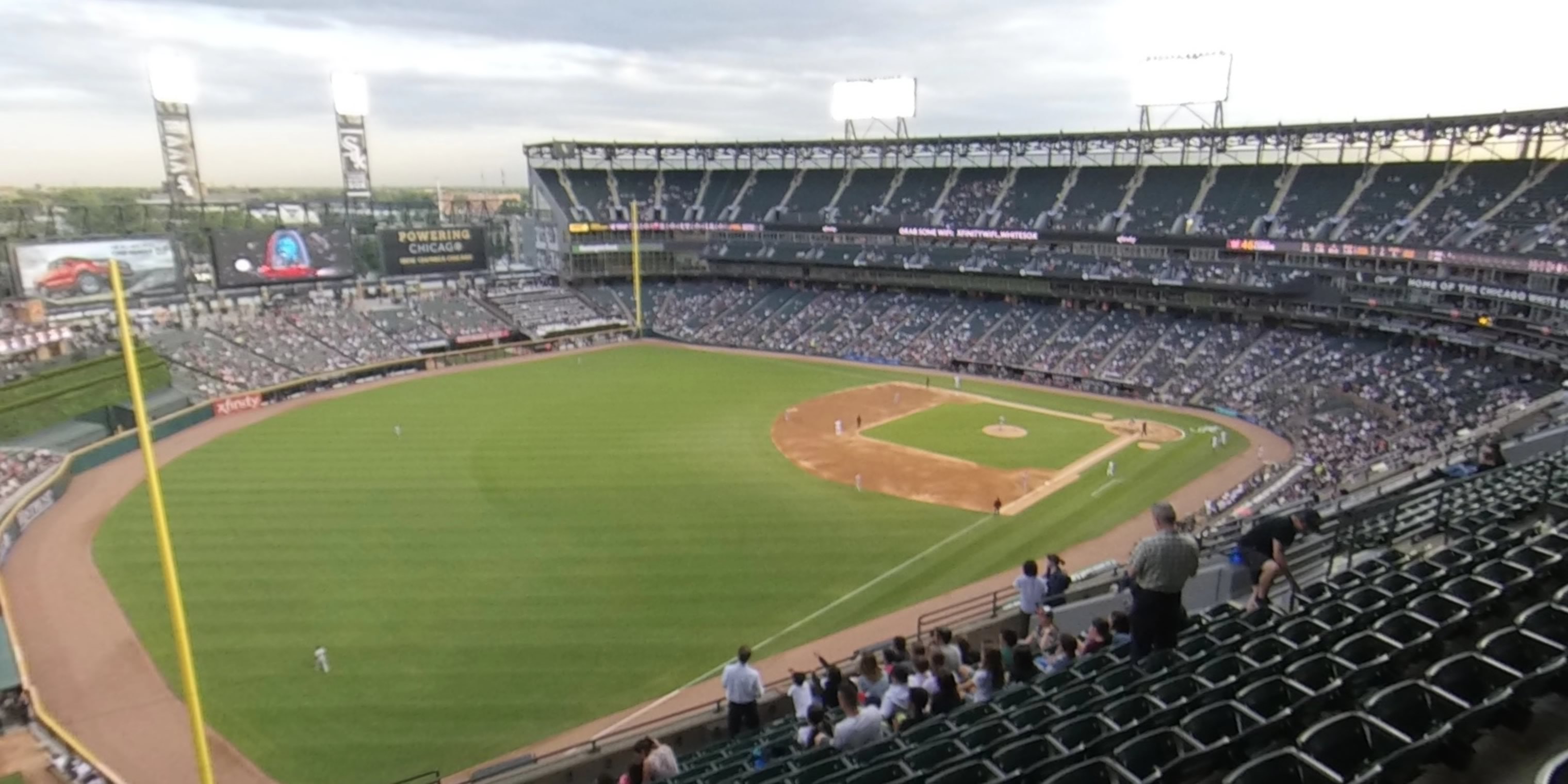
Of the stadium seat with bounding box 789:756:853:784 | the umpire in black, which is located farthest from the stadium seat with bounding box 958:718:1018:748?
the umpire in black

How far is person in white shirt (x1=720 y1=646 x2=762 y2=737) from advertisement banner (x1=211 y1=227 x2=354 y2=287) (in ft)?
178

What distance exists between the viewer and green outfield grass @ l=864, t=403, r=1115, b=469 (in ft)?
118

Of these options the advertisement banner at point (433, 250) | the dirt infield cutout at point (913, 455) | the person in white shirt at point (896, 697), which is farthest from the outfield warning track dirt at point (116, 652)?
the advertisement banner at point (433, 250)

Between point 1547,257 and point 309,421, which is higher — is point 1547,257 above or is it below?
above

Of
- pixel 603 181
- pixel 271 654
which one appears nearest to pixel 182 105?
pixel 603 181

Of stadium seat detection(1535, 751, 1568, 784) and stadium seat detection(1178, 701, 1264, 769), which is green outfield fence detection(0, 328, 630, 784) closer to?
stadium seat detection(1178, 701, 1264, 769)

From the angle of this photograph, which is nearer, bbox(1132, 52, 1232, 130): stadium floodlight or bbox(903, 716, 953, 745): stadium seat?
bbox(903, 716, 953, 745): stadium seat

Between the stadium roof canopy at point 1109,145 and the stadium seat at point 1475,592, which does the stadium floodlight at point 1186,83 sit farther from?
the stadium seat at point 1475,592

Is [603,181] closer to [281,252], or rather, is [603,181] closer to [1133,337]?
[281,252]

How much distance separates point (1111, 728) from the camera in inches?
273

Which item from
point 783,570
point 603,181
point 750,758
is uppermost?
point 603,181

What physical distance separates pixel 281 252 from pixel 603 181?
98.9ft

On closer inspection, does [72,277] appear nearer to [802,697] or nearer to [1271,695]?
[802,697]

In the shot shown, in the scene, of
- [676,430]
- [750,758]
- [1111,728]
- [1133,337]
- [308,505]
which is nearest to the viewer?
[1111,728]
